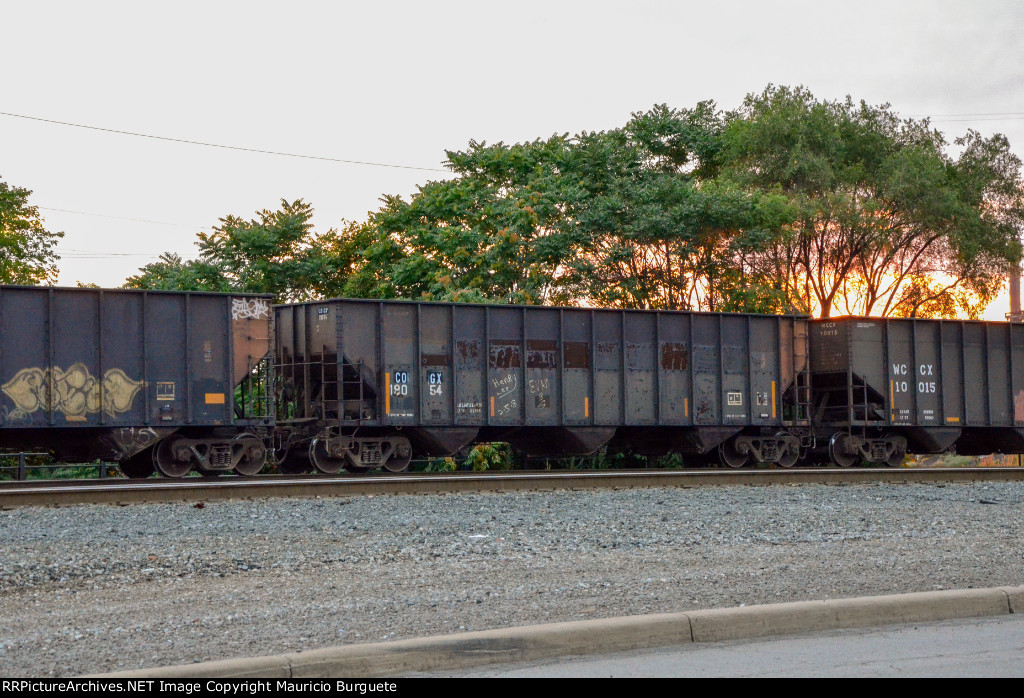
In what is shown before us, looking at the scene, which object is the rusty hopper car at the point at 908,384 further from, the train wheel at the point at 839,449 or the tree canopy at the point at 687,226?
the tree canopy at the point at 687,226

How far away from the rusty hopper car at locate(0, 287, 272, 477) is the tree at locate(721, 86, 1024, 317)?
81.2ft

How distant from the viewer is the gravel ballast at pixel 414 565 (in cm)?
673

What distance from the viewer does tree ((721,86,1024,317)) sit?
4025 cm

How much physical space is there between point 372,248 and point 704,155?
1417cm

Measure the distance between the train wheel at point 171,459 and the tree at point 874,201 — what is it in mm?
25625

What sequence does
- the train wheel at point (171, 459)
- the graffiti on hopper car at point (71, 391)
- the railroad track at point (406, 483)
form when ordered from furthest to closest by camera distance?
the train wheel at point (171, 459)
the graffiti on hopper car at point (71, 391)
the railroad track at point (406, 483)

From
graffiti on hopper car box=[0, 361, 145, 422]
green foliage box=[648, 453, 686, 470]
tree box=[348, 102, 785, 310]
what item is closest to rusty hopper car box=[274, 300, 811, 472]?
→ graffiti on hopper car box=[0, 361, 145, 422]

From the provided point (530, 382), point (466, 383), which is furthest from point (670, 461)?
point (466, 383)

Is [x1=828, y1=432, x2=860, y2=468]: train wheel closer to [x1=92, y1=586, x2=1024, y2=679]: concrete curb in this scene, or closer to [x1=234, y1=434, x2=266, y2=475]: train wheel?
[x1=234, y1=434, x2=266, y2=475]: train wheel

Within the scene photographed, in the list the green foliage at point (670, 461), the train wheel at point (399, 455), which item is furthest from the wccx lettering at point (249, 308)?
the green foliage at point (670, 461)

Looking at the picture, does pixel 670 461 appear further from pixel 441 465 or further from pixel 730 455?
pixel 441 465

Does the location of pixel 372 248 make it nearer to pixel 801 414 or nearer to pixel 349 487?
pixel 801 414

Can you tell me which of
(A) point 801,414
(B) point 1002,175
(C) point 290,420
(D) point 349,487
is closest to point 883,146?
(B) point 1002,175

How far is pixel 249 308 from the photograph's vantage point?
1898cm
